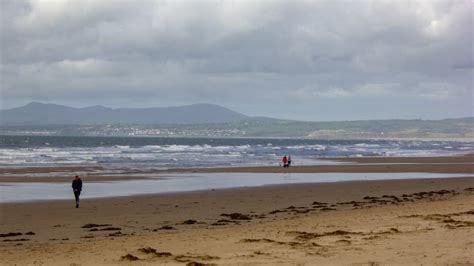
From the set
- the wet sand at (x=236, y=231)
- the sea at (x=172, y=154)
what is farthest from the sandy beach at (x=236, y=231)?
the sea at (x=172, y=154)

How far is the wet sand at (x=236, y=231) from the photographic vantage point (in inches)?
429

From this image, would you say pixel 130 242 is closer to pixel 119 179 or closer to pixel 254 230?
pixel 254 230

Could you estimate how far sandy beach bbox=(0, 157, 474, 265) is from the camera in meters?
10.9

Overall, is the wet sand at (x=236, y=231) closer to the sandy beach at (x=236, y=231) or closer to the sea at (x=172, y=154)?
the sandy beach at (x=236, y=231)

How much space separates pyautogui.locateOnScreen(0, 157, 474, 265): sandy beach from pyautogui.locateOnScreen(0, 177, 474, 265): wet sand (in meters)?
0.02

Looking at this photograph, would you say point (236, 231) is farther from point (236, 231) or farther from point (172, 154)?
point (172, 154)

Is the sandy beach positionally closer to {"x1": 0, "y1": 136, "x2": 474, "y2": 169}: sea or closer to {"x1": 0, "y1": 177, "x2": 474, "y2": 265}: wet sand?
{"x1": 0, "y1": 177, "x2": 474, "y2": 265}: wet sand

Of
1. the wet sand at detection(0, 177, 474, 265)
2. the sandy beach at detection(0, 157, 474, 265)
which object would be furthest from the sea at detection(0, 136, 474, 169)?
the wet sand at detection(0, 177, 474, 265)

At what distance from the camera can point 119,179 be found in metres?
35.0

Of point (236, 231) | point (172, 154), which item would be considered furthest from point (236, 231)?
point (172, 154)

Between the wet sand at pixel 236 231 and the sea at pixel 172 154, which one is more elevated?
the sea at pixel 172 154

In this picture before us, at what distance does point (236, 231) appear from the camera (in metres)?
14.7

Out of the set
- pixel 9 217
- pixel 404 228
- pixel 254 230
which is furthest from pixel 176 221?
pixel 404 228

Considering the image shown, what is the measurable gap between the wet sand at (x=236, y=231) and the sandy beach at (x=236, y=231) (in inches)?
0.8
